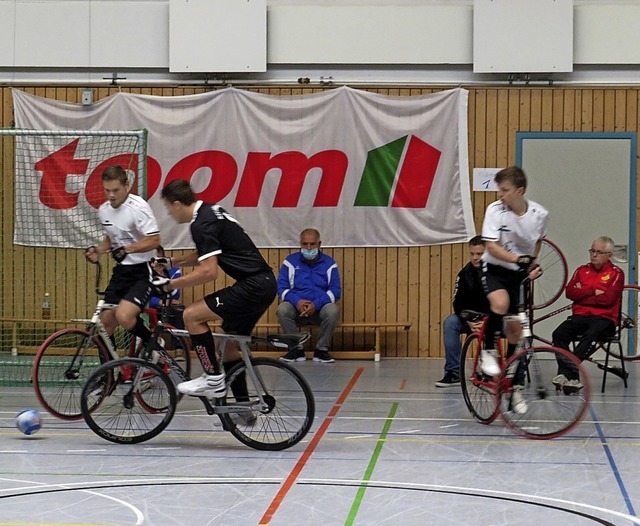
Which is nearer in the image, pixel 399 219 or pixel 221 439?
pixel 221 439

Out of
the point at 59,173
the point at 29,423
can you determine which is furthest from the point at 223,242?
the point at 59,173

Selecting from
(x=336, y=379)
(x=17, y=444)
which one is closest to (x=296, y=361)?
(x=336, y=379)

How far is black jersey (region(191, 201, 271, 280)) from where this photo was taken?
20.7 feet

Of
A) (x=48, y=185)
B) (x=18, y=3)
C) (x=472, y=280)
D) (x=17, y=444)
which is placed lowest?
(x=17, y=444)

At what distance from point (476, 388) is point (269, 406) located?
6.84 feet

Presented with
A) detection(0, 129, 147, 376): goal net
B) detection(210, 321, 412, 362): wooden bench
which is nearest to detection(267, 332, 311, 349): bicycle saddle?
detection(210, 321, 412, 362): wooden bench

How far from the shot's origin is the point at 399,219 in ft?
39.0

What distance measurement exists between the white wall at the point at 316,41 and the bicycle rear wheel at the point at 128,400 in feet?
19.8

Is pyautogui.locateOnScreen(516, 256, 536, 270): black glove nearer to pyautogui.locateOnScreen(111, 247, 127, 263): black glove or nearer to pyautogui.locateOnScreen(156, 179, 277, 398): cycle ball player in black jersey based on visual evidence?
pyautogui.locateOnScreen(156, 179, 277, 398): cycle ball player in black jersey

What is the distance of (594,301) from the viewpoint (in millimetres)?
9211

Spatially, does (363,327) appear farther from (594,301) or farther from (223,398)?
(223,398)

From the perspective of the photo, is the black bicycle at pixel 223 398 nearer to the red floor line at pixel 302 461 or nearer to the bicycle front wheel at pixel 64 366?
the red floor line at pixel 302 461

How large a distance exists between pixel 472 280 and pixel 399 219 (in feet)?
9.69

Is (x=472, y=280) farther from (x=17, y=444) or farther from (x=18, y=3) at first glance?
(x=18, y=3)
